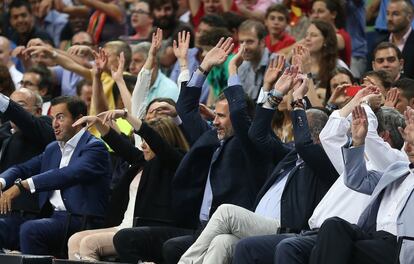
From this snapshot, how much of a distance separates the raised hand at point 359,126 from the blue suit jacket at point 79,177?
9.37 ft

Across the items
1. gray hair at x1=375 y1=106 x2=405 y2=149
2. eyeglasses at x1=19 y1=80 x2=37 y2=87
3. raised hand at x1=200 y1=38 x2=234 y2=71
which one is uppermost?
raised hand at x1=200 y1=38 x2=234 y2=71

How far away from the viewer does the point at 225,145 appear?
9.61 m

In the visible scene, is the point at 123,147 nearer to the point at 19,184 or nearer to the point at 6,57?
the point at 19,184

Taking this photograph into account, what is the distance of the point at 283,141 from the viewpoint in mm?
10219

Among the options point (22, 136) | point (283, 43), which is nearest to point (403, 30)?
point (283, 43)

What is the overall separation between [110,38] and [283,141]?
215 inches

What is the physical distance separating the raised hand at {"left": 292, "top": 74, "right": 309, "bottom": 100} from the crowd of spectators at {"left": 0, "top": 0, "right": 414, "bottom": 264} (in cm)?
1

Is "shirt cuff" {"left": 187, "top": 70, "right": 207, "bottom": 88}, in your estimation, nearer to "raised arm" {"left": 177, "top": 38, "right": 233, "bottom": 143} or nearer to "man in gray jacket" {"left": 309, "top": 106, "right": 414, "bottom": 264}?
"raised arm" {"left": 177, "top": 38, "right": 233, "bottom": 143}

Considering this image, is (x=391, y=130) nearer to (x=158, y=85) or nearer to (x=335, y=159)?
(x=335, y=159)

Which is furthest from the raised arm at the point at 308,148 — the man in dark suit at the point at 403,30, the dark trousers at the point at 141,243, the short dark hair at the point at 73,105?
the man in dark suit at the point at 403,30

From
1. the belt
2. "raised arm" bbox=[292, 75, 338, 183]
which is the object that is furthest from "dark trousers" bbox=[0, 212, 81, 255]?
"raised arm" bbox=[292, 75, 338, 183]

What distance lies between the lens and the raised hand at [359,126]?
8.16m

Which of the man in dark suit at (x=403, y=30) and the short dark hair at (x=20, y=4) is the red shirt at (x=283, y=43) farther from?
the short dark hair at (x=20, y=4)

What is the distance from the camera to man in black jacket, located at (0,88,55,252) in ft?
35.6
